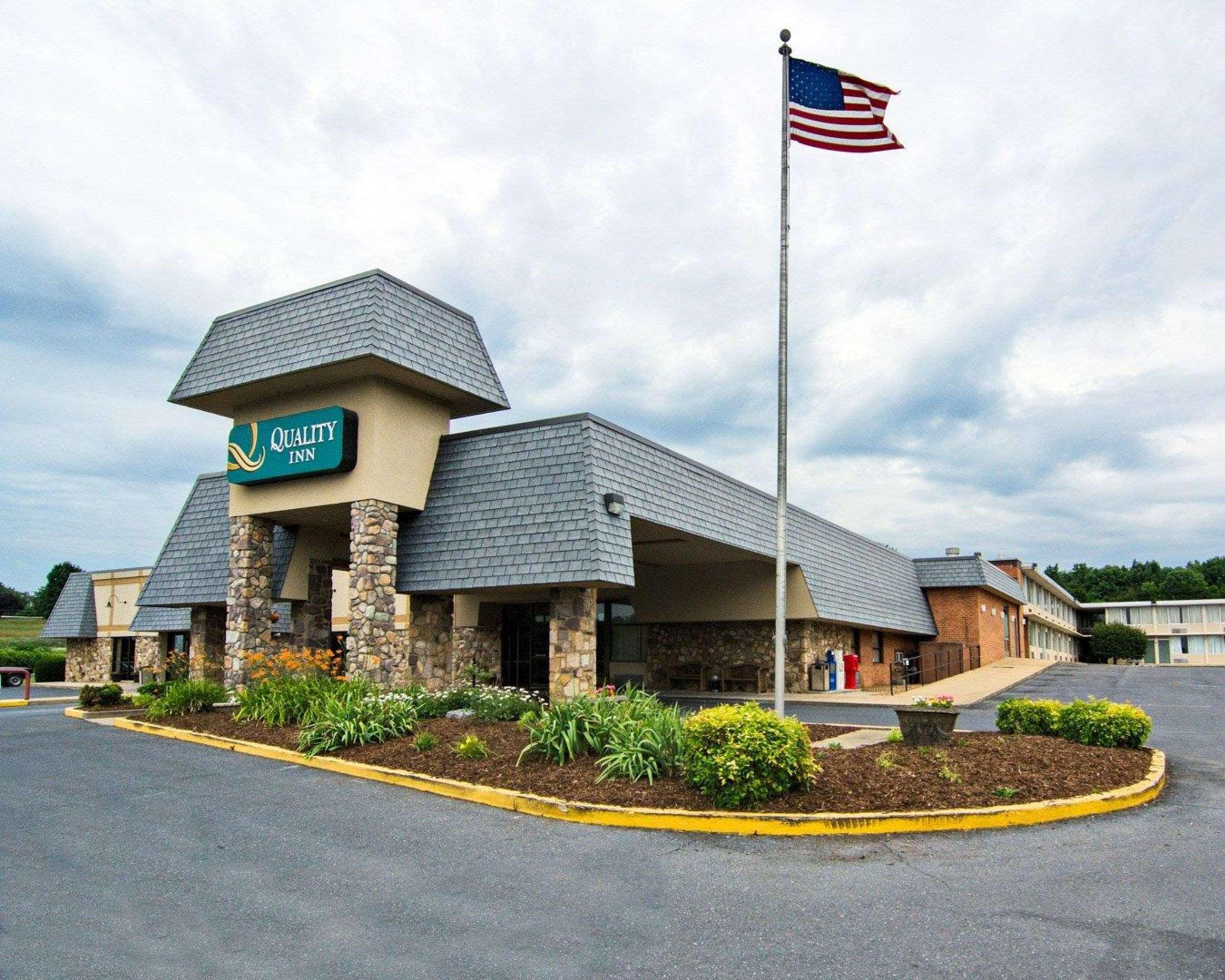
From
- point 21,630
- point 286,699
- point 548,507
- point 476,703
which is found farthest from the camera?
point 21,630

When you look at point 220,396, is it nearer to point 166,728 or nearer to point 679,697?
point 166,728

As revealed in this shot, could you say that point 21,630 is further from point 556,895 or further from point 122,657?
point 556,895

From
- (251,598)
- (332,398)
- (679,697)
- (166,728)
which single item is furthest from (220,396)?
(679,697)

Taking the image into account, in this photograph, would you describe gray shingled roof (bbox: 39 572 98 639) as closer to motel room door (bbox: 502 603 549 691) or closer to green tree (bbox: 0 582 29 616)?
motel room door (bbox: 502 603 549 691)

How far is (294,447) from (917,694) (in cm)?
1727

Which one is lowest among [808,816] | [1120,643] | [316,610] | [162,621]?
[1120,643]

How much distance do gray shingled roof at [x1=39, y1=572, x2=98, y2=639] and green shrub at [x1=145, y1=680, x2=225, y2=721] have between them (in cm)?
2440

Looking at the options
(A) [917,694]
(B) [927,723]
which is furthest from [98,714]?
(A) [917,694]

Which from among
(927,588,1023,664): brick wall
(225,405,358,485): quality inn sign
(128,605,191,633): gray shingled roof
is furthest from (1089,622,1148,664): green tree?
(225,405,358,485): quality inn sign

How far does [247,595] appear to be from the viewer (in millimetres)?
18469

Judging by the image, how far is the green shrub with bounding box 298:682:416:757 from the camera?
12.3m

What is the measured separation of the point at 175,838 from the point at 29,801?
2.88 metres

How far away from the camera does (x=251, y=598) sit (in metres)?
18.5

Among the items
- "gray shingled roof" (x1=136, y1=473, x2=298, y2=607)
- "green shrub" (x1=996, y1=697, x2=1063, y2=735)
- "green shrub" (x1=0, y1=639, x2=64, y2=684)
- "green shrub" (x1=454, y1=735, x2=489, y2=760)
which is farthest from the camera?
"green shrub" (x1=0, y1=639, x2=64, y2=684)
